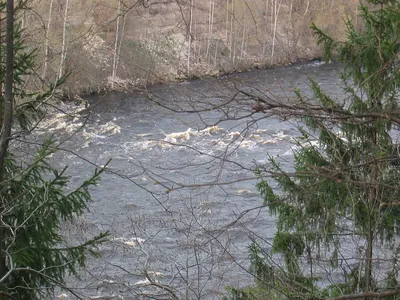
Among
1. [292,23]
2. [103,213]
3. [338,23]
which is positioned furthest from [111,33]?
[103,213]

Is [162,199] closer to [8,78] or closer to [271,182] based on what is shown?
[271,182]

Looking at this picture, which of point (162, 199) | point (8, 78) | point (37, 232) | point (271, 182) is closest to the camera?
point (8, 78)

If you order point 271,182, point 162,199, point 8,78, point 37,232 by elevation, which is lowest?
point 162,199

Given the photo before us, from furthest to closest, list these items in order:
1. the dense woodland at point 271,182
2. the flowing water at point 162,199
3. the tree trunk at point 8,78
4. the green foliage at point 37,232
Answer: the flowing water at point 162,199, the green foliage at point 37,232, the tree trunk at point 8,78, the dense woodland at point 271,182

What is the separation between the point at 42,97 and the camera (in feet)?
21.6

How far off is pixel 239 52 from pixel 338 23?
4.63 meters

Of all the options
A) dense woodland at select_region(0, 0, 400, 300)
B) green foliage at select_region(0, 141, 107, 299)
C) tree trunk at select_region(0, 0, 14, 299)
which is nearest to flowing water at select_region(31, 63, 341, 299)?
dense woodland at select_region(0, 0, 400, 300)

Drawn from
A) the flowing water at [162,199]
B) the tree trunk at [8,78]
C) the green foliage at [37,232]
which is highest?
the tree trunk at [8,78]

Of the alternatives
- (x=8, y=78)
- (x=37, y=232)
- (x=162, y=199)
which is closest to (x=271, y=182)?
(x=162, y=199)

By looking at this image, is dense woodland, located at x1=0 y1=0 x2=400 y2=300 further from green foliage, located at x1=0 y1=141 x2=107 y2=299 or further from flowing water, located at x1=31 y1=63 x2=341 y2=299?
flowing water, located at x1=31 y1=63 x2=341 y2=299

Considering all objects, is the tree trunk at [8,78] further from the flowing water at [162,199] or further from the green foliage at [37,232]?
the flowing water at [162,199]

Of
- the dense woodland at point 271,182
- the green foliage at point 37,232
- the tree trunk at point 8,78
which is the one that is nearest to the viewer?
the dense woodland at point 271,182

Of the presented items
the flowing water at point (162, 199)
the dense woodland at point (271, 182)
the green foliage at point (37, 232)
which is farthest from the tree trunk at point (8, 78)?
the flowing water at point (162, 199)

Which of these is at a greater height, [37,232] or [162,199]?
[37,232]
